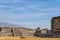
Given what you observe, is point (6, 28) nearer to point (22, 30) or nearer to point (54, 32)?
point (22, 30)

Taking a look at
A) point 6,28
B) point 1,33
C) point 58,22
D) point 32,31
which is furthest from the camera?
point 58,22

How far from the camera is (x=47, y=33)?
1975 centimetres

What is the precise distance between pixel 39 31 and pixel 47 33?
1.09m

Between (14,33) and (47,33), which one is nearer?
(14,33)

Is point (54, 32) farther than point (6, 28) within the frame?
Yes

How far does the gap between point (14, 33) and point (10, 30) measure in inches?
19.6

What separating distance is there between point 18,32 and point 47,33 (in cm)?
347

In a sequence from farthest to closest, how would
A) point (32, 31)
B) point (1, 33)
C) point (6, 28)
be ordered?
point (32, 31) → point (6, 28) → point (1, 33)

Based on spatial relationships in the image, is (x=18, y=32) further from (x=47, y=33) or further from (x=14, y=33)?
(x=47, y=33)

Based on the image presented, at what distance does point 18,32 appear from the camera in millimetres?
17922

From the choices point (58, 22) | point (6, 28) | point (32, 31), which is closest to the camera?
point (6, 28)

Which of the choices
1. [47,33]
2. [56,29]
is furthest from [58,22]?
[47,33]

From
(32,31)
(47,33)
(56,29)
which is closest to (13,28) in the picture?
(32,31)

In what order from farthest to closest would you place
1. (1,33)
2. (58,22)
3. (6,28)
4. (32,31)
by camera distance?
(58,22), (32,31), (6,28), (1,33)
